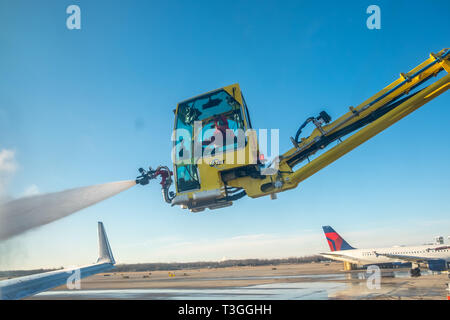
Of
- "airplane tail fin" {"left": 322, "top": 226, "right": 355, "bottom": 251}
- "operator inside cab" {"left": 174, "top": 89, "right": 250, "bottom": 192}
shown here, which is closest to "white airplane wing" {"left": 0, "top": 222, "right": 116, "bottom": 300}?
"operator inside cab" {"left": 174, "top": 89, "right": 250, "bottom": 192}

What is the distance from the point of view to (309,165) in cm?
620

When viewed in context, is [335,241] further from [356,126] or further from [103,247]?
[356,126]

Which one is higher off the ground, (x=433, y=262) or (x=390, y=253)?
(x=433, y=262)

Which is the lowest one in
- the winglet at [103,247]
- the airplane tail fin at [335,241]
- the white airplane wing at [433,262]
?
the white airplane wing at [433,262]

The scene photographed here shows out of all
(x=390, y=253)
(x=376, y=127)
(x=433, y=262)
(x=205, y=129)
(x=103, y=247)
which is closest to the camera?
(x=205, y=129)

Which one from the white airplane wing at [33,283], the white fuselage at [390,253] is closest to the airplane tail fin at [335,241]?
the white fuselage at [390,253]

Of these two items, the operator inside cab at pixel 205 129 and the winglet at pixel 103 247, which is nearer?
the operator inside cab at pixel 205 129

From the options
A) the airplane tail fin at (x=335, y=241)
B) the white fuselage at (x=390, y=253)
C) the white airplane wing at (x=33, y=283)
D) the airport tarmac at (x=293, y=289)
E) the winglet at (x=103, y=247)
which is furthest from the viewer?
the airplane tail fin at (x=335, y=241)

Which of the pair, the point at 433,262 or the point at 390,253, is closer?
the point at 433,262

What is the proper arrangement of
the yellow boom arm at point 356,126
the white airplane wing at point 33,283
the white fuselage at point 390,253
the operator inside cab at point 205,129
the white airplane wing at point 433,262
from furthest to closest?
1. the white fuselage at point 390,253
2. the white airplane wing at point 433,262
3. the white airplane wing at point 33,283
4. the yellow boom arm at point 356,126
5. the operator inside cab at point 205,129

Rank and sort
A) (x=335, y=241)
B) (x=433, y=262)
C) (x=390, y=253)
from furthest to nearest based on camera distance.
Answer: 1. (x=335, y=241)
2. (x=390, y=253)
3. (x=433, y=262)

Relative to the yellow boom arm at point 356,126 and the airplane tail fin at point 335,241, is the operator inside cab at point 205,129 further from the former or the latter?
the airplane tail fin at point 335,241

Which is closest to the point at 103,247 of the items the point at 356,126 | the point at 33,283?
the point at 33,283
